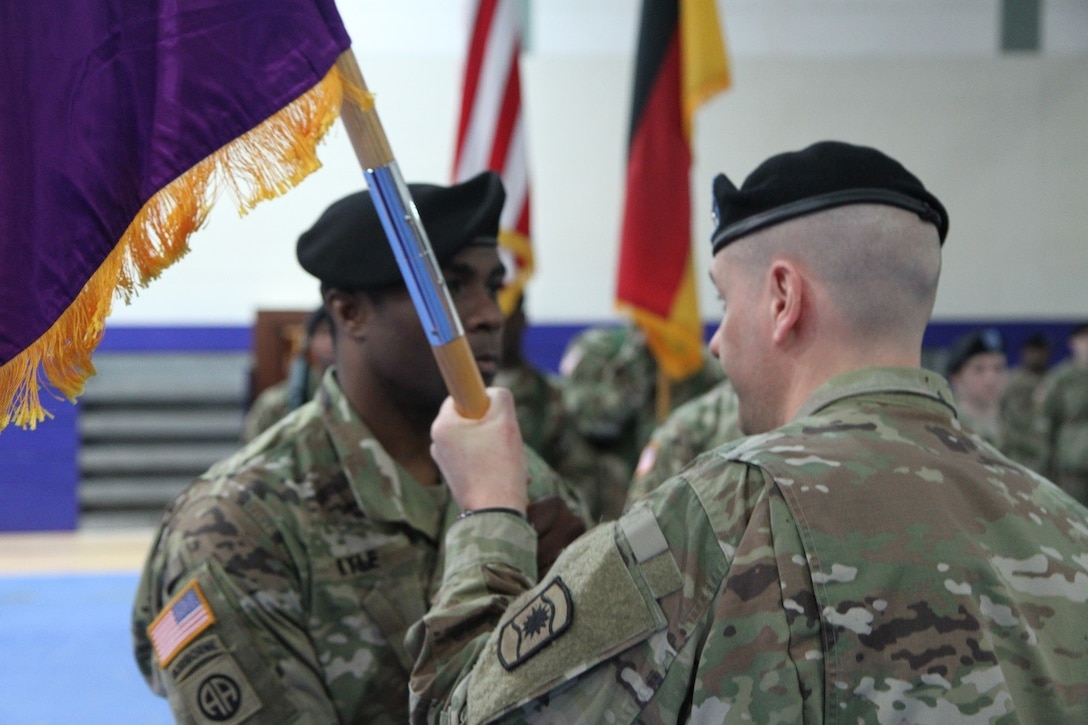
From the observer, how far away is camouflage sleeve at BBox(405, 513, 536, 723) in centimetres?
126

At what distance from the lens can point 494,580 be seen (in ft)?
4.32

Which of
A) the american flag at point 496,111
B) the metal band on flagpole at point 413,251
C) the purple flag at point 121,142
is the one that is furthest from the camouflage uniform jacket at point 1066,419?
the purple flag at point 121,142

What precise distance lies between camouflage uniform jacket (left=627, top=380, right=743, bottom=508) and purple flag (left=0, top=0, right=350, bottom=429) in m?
2.37

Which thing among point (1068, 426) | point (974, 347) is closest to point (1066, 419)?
point (1068, 426)

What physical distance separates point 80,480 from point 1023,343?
25.8ft

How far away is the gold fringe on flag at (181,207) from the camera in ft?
4.32

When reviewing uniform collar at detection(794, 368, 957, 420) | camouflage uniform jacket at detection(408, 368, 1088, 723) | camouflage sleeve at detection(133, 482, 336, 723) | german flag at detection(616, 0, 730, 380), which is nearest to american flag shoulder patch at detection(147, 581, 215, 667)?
camouflage sleeve at detection(133, 482, 336, 723)

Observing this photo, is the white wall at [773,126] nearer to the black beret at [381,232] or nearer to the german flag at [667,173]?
the german flag at [667,173]

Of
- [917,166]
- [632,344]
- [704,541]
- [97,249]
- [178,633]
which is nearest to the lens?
[704,541]

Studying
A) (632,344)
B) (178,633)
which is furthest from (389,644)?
(632,344)

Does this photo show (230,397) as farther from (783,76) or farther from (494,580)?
(494,580)

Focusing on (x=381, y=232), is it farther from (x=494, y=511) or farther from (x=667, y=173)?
(x=667, y=173)

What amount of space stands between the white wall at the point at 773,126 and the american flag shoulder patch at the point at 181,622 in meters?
7.74

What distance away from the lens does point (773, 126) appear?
31.9ft
